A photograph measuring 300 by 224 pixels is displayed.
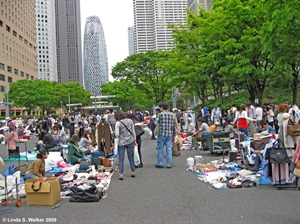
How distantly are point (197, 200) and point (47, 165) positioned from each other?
19.0 ft

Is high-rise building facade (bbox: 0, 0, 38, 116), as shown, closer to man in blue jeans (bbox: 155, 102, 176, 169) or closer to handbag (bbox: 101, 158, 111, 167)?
handbag (bbox: 101, 158, 111, 167)

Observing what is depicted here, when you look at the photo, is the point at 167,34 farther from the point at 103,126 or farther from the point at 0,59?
the point at 103,126

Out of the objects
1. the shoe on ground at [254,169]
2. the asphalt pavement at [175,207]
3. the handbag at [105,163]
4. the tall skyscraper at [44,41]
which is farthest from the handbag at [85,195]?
the tall skyscraper at [44,41]

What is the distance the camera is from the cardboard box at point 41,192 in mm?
6027

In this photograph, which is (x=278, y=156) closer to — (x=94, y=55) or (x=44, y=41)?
(x=94, y=55)

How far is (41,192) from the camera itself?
6039mm

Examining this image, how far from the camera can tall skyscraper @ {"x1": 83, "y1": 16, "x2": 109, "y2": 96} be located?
115 metres

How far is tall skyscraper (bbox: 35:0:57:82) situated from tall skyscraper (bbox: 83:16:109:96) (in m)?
27.5

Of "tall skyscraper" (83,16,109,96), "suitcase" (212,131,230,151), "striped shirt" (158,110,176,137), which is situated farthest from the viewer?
"tall skyscraper" (83,16,109,96)

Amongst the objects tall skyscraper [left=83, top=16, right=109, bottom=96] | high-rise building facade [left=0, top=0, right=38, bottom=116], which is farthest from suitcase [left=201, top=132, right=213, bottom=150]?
tall skyscraper [left=83, top=16, right=109, bottom=96]

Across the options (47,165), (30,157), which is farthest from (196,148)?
(30,157)

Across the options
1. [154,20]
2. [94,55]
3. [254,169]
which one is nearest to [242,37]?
[254,169]

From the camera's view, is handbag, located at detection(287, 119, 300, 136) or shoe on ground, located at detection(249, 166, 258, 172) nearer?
handbag, located at detection(287, 119, 300, 136)

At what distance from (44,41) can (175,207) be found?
147 metres
